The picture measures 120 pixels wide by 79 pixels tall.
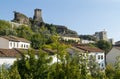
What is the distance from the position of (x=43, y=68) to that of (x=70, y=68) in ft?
9.04

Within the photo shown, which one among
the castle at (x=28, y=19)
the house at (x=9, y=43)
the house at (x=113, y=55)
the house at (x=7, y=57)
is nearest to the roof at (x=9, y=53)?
the house at (x=7, y=57)

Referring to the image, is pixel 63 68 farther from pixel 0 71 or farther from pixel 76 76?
pixel 0 71

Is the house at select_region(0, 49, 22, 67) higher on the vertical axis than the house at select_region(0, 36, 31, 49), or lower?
lower

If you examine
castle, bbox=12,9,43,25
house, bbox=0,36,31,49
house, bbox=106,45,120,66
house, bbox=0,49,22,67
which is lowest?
house, bbox=106,45,120,66

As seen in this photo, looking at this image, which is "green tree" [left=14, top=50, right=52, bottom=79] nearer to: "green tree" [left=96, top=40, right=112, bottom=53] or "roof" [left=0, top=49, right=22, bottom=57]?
"roof" [left=0, top=49, right=22, bottom=57]

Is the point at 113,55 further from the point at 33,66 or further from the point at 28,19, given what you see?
the point at 28,19

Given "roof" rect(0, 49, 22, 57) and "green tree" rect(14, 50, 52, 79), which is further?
"roof" rect(0, 49, 22, 57)

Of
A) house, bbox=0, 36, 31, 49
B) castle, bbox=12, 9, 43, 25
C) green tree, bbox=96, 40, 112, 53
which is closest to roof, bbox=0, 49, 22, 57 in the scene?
house, bbox=0, 36, 31, 49

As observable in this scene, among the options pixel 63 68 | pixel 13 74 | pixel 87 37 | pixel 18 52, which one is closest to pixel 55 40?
pixel 18 52

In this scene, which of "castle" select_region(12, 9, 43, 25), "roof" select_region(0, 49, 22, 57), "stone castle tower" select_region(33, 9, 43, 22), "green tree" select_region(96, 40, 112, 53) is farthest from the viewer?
"stone castle tower" select_region(33, 9, 43, 22)

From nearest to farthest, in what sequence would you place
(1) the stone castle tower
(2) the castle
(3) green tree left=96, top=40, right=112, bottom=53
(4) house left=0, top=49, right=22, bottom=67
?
1. (4) house left=0, top=49, right=22, bottom=67
2. (3) green tree left=96, top=40, right=112, bottom=53
3. (2) the castle
4. (1) the stone castle tower

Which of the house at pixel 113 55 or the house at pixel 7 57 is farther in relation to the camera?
the house at pixel 113 55

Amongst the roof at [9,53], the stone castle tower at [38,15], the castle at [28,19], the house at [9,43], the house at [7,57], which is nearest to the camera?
the house at [7,57]

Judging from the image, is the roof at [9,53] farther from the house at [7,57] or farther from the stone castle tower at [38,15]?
the stone castle tower at [38,15]
